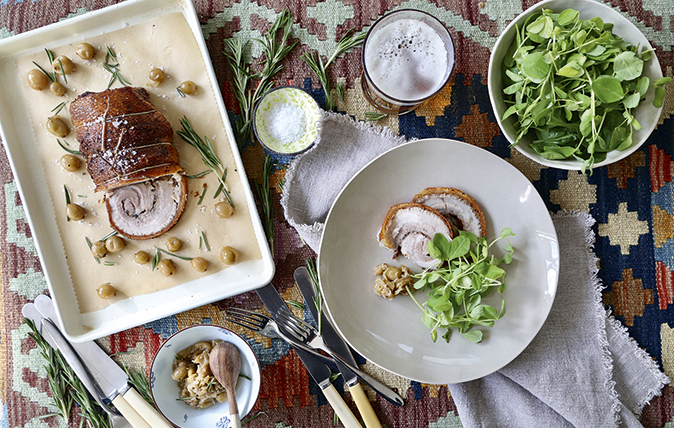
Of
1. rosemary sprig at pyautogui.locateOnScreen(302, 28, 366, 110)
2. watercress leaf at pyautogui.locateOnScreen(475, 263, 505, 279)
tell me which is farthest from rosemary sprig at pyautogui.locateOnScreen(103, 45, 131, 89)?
watercress leaf at pyautogui.locateOnScreen(475, 263, 505, 279)

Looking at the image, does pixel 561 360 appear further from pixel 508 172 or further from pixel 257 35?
pixel 257 35

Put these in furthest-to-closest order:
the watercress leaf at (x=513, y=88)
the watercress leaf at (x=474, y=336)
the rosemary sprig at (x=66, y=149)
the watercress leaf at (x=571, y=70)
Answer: the rosemary sprig at (x=66, y=149), the watercress leaf at (x=474, y=336), the watercress leaf at (x=513, y=88), the watercress leaf at (x=571, y=70)

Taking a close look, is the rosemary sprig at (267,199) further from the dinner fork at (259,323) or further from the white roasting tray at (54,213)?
the dinner fork at (259,323)

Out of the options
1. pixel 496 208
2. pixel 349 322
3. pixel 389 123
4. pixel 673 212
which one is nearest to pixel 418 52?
pixel 389 123

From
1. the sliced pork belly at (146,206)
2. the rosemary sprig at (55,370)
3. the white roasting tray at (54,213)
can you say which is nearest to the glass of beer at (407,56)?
the white roasting tray at (54,213)

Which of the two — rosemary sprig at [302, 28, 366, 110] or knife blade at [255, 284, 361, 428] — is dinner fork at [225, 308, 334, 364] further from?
rosemary sprig at [302, 28, 366, 110]

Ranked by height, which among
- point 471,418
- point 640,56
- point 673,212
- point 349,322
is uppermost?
point 640,56
